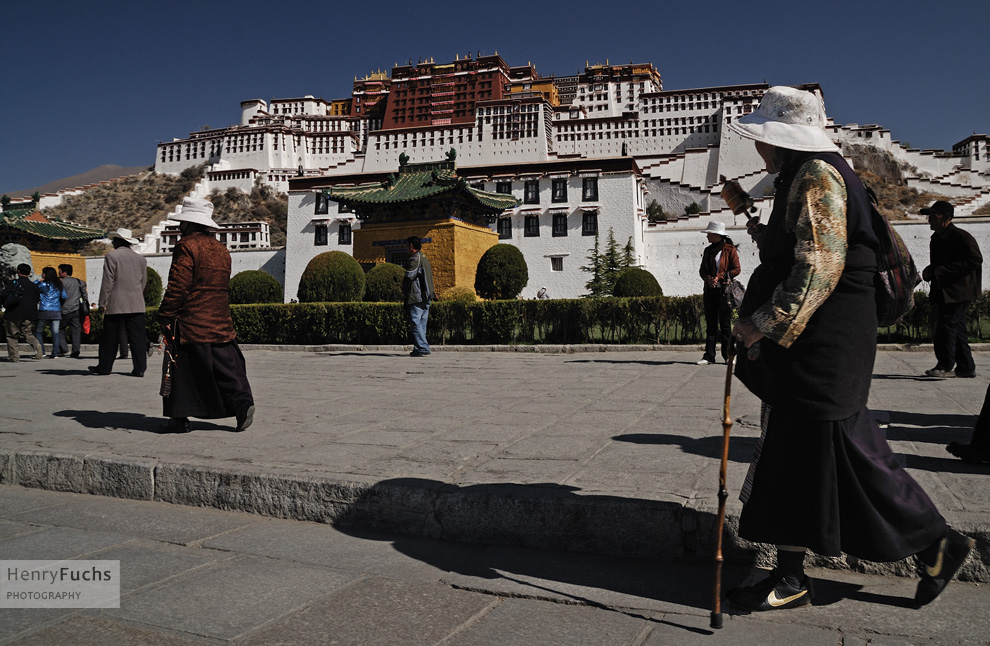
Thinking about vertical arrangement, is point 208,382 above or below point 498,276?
below

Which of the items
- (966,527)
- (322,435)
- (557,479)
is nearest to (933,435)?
(966,527)

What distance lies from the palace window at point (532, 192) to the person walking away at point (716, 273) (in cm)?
3212

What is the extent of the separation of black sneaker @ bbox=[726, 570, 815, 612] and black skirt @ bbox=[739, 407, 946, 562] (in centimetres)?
14

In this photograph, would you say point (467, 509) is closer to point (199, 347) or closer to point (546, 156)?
point (199, 347)

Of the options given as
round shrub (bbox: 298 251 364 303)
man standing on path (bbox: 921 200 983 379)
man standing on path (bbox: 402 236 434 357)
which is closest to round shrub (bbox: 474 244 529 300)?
round shrub (bbox: 298 251 364 303)

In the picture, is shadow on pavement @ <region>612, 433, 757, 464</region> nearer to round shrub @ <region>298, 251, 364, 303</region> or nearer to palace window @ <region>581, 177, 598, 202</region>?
round shrub @ <region>298, 251, 364, 303</region>

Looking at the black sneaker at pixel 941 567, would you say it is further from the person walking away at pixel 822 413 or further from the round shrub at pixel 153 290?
the round shrub at pixel 153 290

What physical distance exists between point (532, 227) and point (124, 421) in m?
36.4

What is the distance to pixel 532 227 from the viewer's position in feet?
135

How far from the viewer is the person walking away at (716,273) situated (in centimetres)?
866

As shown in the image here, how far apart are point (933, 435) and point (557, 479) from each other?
249 cm

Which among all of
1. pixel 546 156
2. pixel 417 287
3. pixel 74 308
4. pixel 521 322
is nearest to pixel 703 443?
pixel 417 287

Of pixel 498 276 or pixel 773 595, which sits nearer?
pixel 773 595

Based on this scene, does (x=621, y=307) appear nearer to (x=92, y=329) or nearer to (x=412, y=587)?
(x=412, y=587)
